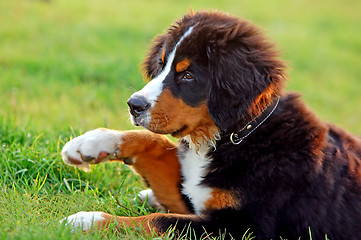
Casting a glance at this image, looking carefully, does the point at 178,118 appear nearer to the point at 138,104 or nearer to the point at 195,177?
the point at 138,104

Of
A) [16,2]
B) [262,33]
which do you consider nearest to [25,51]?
[16,2]

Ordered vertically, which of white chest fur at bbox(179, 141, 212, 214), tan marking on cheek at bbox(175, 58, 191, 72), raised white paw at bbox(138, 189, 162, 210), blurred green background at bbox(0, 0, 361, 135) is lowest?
blurred green background at bbox(0, 0, 361, 135)

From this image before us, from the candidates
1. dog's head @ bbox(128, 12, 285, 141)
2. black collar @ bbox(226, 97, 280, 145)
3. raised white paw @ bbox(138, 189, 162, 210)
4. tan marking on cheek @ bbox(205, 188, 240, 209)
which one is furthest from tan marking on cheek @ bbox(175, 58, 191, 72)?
raised white paw @ bbox(138, 189, 162, 210)

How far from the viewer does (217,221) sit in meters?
3.13

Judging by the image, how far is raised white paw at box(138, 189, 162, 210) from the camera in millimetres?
3686

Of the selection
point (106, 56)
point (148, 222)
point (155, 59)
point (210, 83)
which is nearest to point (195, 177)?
point (148, 222)

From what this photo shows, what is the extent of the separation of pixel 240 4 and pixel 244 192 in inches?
566

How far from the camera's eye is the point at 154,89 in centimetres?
330

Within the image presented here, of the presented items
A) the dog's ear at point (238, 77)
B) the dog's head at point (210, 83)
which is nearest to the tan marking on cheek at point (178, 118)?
the dog's head at point (210, 83)

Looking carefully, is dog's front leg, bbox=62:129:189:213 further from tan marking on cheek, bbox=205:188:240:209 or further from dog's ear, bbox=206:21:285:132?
dog's ear, bbox=206:21:285:132

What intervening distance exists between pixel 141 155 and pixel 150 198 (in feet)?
1.16

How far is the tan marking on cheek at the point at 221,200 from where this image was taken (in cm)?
315

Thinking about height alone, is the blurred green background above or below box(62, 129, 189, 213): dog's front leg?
below

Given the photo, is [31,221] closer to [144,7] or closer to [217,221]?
[217,221]
